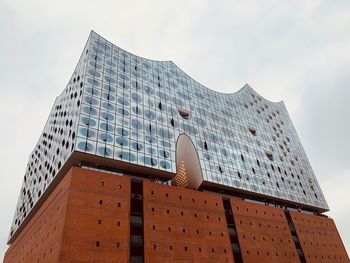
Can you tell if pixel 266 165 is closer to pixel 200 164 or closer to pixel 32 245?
pixel 200 164

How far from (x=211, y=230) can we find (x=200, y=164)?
7929 millimetres

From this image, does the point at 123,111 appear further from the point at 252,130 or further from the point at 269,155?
the point at 269,155

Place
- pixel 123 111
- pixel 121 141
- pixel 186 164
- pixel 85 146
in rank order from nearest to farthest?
pixel 85 146 → pixel 121 141 → pixel 123 111 → pixel 186 164

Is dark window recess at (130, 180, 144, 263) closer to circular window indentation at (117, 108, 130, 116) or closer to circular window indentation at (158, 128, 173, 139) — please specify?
circular window indentation at (158, 128, 173, 139)

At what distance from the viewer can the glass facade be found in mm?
28375

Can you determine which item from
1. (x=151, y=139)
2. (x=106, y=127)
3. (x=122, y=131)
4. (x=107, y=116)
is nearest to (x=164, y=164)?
(x=151, y=139)

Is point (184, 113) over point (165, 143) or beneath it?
over

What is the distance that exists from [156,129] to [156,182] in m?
6.28

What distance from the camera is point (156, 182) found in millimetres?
28875

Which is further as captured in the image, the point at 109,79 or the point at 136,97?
the point at 136,97

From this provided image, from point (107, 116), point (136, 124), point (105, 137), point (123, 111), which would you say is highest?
point (123, 111)

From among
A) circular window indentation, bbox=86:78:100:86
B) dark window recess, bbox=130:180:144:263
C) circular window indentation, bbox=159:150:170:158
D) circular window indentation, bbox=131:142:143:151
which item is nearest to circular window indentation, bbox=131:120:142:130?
circular window indentation, bbox=131:142:143:151

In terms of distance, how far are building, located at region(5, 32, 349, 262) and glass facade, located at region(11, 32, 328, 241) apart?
0.16 meters

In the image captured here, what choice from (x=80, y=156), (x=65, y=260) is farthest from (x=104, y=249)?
(x=80, y=156)
